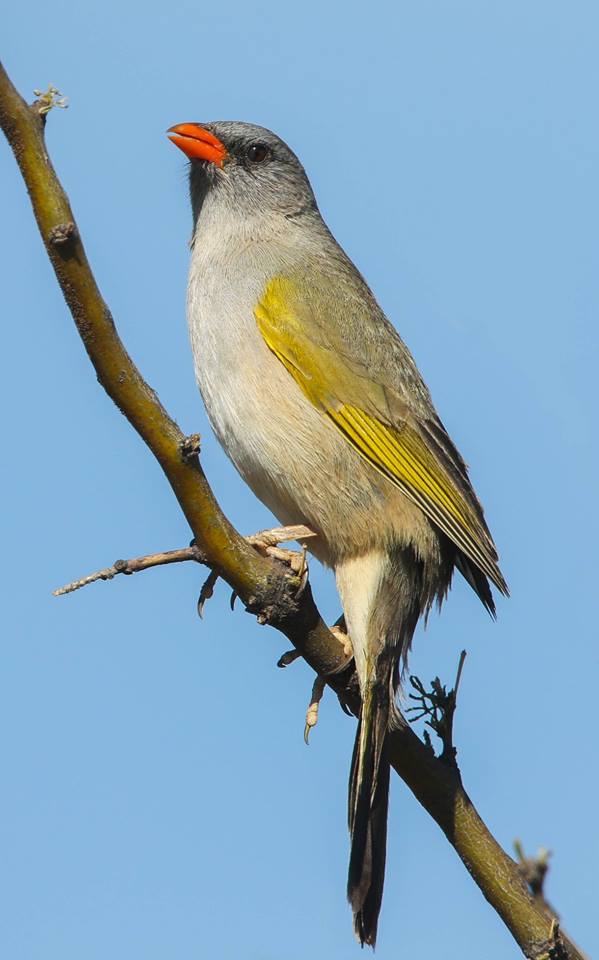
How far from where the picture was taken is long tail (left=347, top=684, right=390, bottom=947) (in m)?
5.02

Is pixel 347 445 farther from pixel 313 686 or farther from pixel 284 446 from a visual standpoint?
pixel 313 686

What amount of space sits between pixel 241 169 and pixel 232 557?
3.64 m

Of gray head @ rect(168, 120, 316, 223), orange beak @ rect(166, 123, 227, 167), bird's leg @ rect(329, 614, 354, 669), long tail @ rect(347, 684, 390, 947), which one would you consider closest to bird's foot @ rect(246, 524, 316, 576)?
bird's leg @ rect(329, 614, 354, 669)

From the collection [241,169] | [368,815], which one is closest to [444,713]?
[368,815]

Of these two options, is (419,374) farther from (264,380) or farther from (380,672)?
(380,672)

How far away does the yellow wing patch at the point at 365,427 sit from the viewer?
583cm

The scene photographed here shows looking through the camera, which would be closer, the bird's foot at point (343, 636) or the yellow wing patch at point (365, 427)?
the bird's foot at point (343, 636)

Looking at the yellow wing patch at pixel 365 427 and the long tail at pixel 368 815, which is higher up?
the yellow wing patch at pixel 365 427

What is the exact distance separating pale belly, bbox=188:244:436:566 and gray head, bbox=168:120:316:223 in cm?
141

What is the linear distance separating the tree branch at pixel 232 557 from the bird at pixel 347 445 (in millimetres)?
436

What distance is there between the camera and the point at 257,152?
7438 millimetres

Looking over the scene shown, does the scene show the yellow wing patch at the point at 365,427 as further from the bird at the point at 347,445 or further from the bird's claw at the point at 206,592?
the bird's claw at the point at 206,592

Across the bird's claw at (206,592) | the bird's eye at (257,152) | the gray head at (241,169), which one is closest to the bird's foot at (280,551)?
the bird's claw at (206,592)

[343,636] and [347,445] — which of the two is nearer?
[343,636]
